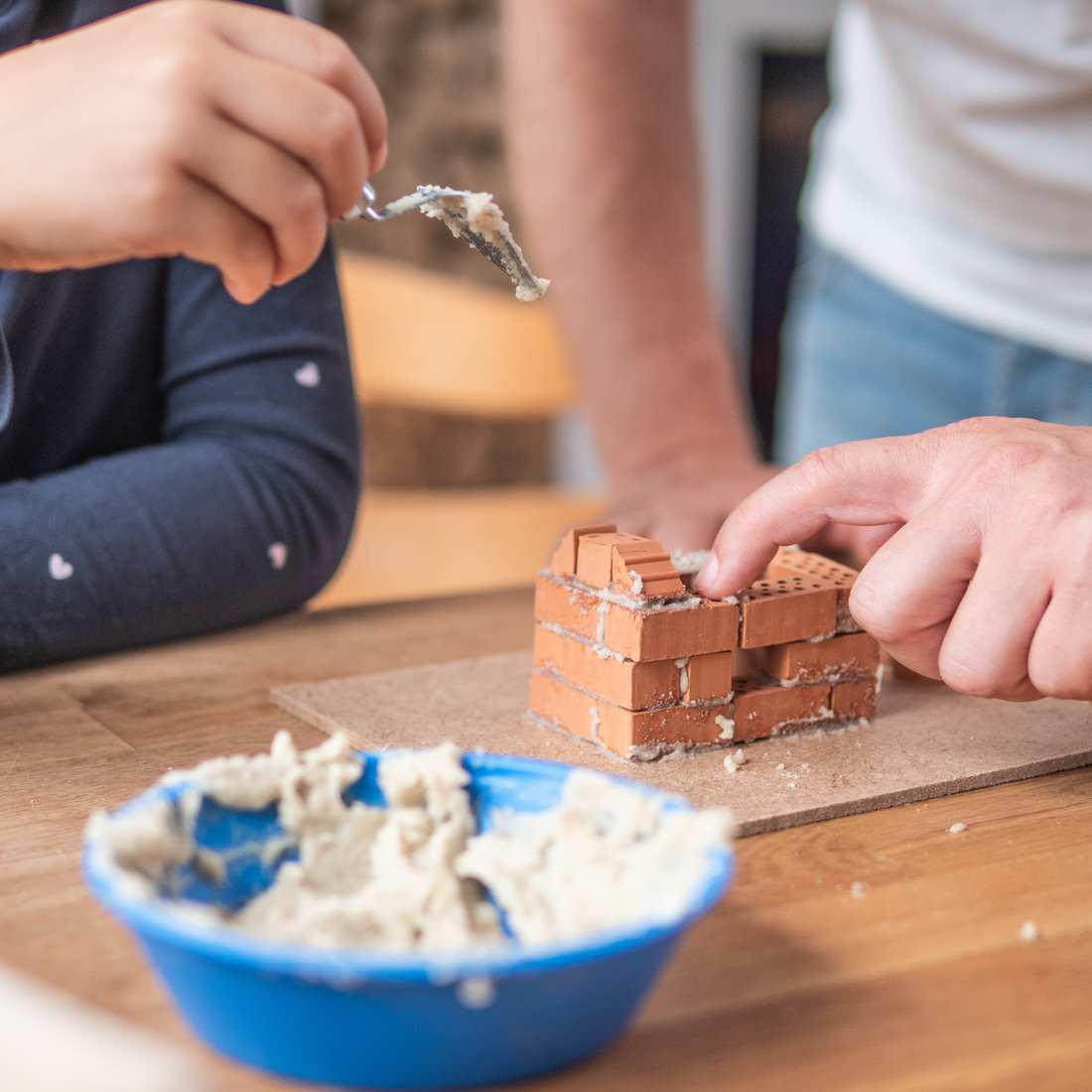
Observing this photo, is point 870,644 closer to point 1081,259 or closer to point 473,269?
point 1081,259

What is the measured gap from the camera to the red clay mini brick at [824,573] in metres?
0.88

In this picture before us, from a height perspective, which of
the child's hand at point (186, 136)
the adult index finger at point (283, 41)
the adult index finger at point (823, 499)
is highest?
the adult index finger at point (283, 41)

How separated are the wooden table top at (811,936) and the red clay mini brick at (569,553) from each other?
0.70 feet

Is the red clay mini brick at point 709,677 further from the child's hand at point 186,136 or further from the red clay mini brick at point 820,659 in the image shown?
the child's hand at point 186,136

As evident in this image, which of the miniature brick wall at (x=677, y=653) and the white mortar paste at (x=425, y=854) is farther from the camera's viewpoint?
the miniature brick wall at (x=677, y=653)

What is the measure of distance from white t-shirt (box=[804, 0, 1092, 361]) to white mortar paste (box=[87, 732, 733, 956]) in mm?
1128

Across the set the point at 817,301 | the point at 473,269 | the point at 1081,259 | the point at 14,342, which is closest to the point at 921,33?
the point at 1081,259

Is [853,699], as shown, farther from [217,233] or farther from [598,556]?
[217,233]

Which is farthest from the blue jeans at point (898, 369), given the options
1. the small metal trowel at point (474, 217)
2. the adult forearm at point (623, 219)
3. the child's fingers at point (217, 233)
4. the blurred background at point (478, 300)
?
the child's fingers at point (217, 233)

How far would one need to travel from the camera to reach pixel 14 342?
44.6 inches

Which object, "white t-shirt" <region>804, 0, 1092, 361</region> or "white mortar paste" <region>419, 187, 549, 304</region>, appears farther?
"white t-shirt" <region>804, 0, 1092, 361</region>

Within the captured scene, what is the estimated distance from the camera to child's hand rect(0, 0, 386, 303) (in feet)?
2.14

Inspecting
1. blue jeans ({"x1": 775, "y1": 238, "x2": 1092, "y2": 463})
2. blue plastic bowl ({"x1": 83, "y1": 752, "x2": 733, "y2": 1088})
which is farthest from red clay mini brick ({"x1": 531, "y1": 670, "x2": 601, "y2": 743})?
blue jeans ({"x1": 775, "y1": 238, "x2": 1092, "y2": 463})

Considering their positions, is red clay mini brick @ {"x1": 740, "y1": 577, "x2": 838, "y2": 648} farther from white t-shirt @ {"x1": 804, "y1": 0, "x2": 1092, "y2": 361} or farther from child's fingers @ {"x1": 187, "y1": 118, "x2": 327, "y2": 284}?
white t-shirt @ {"x1": 804, "y1": 0, "x2": 1092, "y2": 361}
